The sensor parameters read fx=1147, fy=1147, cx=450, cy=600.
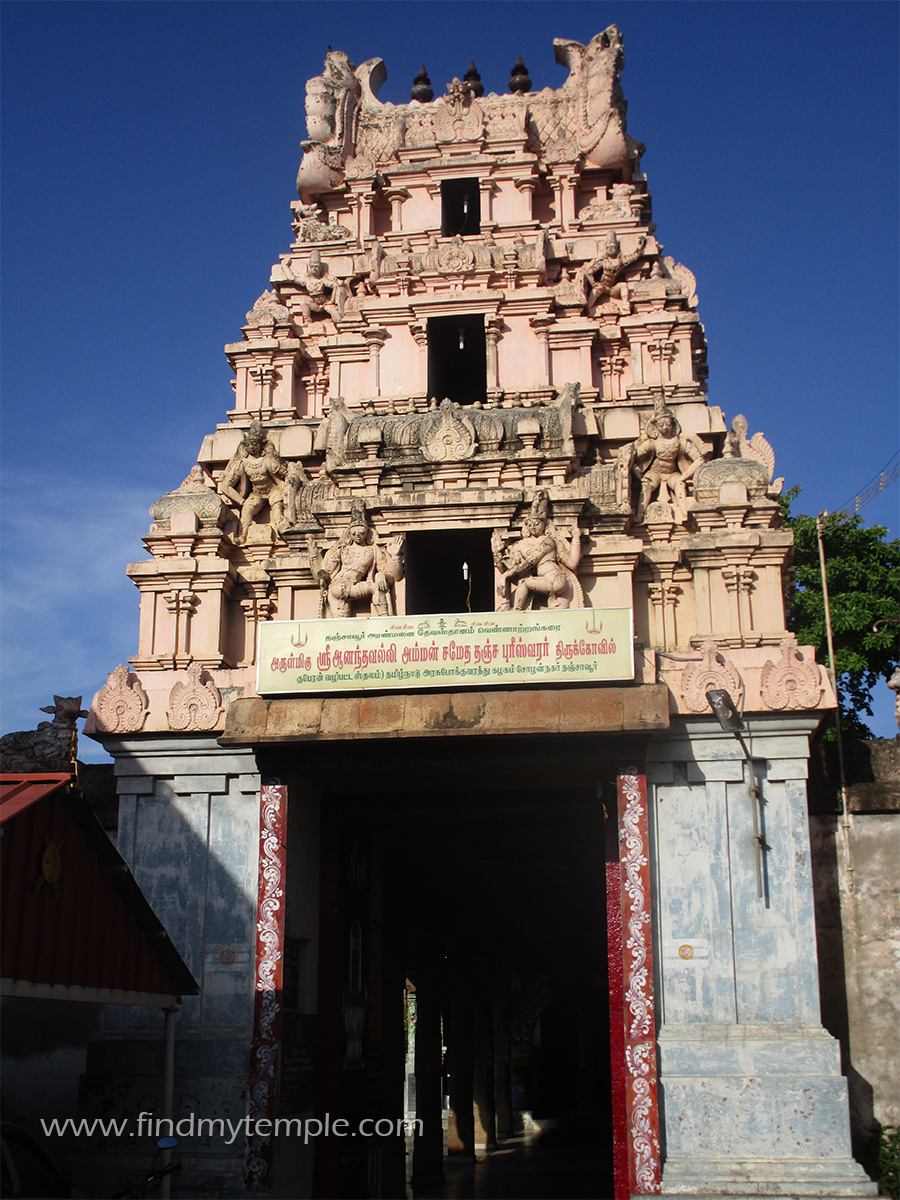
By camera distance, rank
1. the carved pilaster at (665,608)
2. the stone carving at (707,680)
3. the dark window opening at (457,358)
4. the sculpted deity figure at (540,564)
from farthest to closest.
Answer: the dark window opening at (457,358), the carved pilaster at (665,608), the sculpted deity figure at (540,564), the stone carving at (707,680)

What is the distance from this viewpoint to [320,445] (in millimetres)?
18188

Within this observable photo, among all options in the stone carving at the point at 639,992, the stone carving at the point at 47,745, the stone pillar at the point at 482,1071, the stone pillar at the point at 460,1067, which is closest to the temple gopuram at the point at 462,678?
the stone carving at the point at 639,992

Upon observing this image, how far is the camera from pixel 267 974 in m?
14.2

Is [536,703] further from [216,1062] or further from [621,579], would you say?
[216,1062]

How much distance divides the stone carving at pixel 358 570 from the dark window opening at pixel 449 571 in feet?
1.49

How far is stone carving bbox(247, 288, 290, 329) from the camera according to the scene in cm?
2008

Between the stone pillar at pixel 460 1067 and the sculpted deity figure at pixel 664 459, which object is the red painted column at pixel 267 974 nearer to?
the sculpted deity figure at pixel 664 459

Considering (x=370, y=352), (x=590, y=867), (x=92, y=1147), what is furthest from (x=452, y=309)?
(x=92, y=1147)

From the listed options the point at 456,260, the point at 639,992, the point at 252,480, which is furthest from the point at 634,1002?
the point at 456,260

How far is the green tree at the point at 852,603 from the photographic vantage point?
28188 mm

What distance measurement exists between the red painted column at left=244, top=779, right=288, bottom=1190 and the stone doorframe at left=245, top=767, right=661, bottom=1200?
0.01 metres

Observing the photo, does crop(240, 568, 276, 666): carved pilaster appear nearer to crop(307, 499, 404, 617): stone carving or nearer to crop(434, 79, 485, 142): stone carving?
crop(307, 499, 404, 617): stone carving

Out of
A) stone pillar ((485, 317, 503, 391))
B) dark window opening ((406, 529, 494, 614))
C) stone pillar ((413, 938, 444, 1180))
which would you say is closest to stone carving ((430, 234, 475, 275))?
stone pillar ((485, 317, 503, 391))

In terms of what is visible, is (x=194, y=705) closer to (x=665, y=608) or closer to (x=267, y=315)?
(x=665, y=608)
